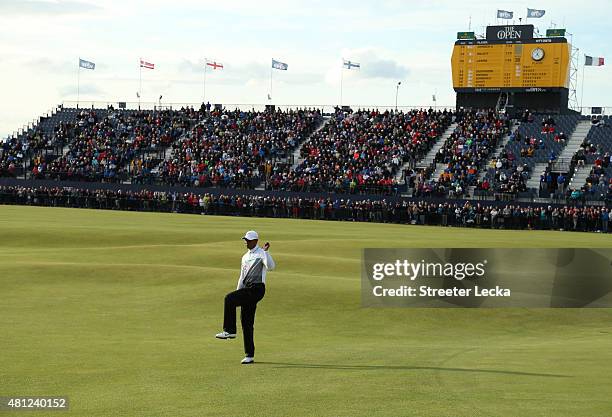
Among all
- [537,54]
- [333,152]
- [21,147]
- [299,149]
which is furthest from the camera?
[21,147]

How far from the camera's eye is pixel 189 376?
44.1ft

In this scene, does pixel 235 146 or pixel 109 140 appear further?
pixel 109 140

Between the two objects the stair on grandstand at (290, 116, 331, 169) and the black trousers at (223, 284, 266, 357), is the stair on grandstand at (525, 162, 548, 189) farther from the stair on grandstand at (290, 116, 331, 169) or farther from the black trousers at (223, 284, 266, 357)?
the black trousers at (223, 284, 266, 357)

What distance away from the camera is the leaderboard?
70250mm

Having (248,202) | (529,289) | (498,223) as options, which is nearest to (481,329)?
(529,289)

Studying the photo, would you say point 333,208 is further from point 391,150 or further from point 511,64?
point 511,64

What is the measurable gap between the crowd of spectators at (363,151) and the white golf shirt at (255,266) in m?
51.4

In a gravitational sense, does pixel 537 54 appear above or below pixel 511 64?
above

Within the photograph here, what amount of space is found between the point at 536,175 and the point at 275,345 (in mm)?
50487

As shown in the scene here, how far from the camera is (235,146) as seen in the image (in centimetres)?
7775

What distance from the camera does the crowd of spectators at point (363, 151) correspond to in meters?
67.4

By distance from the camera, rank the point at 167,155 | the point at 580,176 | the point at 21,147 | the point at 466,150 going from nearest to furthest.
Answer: the point at 580,176, the point at 466,150, the point at 167,155, the point at 21,147

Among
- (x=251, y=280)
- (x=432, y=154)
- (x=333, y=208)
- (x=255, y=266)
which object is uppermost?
(x=432, y=154)

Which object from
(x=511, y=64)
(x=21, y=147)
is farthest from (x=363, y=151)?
(x=21, y=147)
